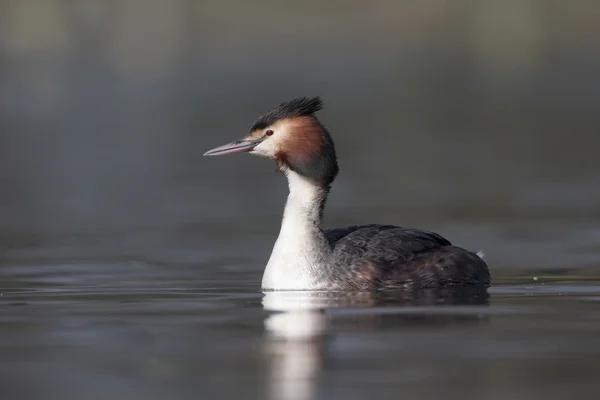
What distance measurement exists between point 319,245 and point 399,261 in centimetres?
58

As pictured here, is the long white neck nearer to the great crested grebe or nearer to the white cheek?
the great crested grebe

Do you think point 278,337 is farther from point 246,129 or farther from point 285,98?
Answer: point 285,98

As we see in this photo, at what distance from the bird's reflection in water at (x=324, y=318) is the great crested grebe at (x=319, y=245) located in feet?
0.59

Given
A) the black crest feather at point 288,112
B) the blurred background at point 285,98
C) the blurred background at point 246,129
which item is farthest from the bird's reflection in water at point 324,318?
the blurred background at point 285,98

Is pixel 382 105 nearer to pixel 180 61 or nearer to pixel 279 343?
pixel 180 61

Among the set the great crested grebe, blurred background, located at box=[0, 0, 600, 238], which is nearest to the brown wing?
the great crested grebe

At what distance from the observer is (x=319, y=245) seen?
1215 centimetres

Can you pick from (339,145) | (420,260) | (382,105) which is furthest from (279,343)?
(382,105)

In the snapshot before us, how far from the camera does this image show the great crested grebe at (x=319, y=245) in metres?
12.0

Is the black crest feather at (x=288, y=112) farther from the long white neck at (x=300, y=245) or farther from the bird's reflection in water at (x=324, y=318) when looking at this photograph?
the bird's reflection in water at (x=324, y=318)

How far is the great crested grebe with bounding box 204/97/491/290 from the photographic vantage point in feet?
39.3

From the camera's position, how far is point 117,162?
2489 cm

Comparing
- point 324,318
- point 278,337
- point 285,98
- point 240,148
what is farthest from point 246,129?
point 278,337

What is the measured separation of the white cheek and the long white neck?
0.20m
